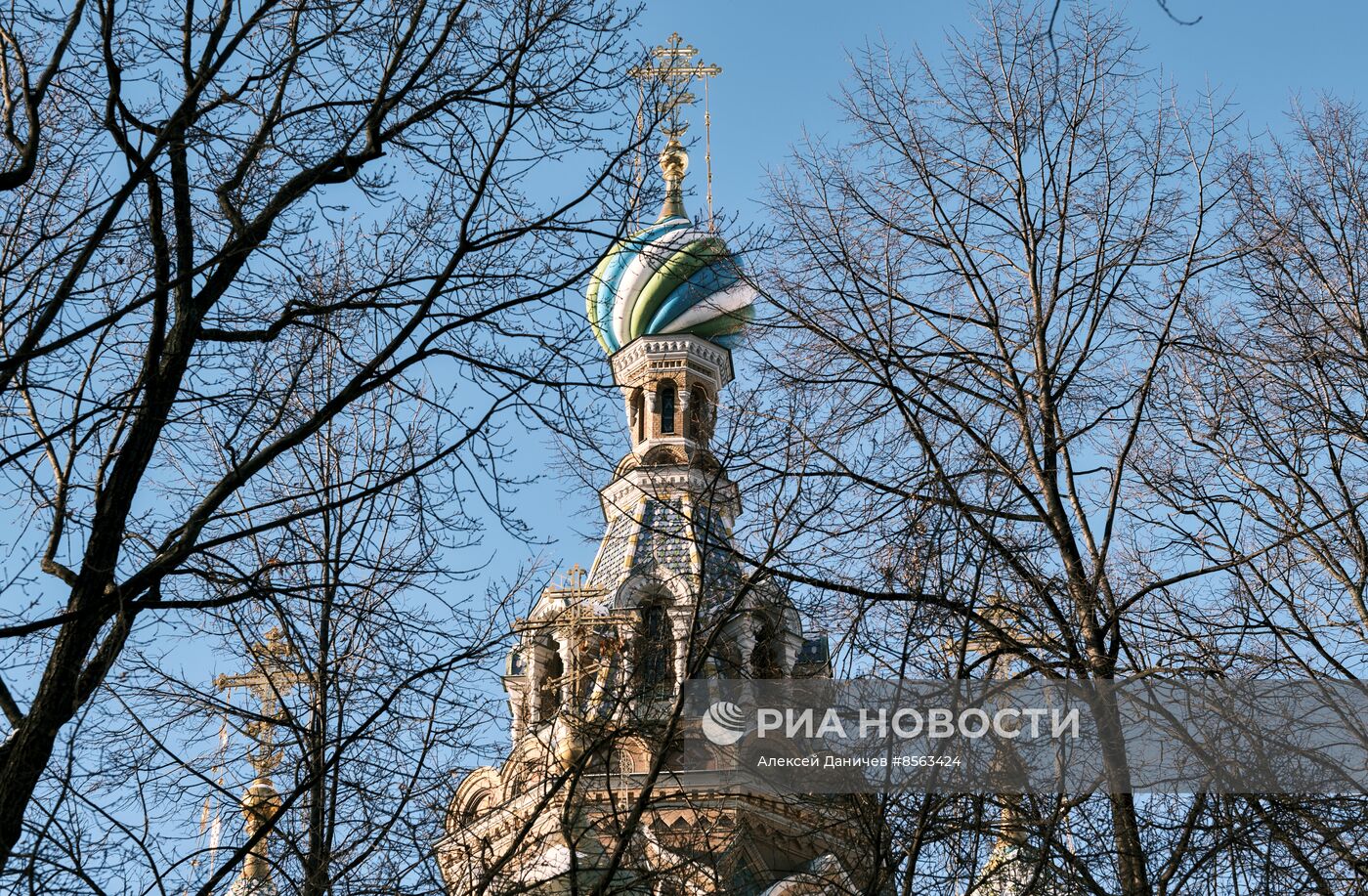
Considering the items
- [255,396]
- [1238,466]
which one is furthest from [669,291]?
[255,396]

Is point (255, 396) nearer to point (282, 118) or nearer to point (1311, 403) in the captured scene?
point (282, 118)

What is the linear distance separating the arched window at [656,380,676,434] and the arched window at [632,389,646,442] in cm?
34

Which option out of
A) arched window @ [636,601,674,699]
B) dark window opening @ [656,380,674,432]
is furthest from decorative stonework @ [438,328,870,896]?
dark window opening @ [656,380,674,432]

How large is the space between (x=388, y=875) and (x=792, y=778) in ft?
6.92

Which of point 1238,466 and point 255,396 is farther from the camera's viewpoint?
point 1238,466

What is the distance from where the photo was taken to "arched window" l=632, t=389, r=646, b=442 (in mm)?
41844

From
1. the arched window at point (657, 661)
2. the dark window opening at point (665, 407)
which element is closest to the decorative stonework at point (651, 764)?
the arched window at point (657, 661)

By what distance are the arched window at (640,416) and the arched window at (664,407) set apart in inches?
13.3

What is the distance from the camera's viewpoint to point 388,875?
348 inches

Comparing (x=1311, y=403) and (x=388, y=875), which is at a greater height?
(x=1311, y=403)

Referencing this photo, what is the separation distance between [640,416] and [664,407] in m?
0.56

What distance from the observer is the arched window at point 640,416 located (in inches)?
1647

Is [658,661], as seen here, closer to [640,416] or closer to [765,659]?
[765,659]

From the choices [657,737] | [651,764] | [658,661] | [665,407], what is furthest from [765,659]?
[665,407]
